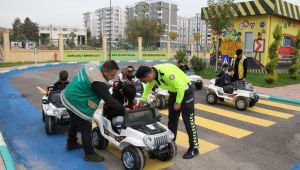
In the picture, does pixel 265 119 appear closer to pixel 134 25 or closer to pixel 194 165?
pixel 194 165

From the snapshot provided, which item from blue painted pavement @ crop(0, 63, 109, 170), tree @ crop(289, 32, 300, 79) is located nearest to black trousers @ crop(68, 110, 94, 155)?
blue painted pavement @ crop(0, 63, 109, 170)

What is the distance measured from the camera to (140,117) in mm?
4953

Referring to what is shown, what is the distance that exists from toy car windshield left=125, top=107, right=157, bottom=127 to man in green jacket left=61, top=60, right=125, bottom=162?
21 centimetres

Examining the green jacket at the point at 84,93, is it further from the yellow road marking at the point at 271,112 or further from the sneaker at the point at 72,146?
the yellow road marking at the point at 271,112

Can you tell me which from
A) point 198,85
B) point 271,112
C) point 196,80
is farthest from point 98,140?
point 198,85

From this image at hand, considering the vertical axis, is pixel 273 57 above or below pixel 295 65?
above

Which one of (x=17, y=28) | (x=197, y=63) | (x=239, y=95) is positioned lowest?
(x=239, y=95)

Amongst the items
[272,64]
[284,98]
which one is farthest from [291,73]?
[284,98]

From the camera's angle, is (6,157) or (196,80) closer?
(6,157)

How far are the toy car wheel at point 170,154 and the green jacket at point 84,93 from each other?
143 centimetres

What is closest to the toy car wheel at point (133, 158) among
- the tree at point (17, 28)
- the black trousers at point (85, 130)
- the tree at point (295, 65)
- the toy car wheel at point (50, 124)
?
the black trousers at point (85, 130)

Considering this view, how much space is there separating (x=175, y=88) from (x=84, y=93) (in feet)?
5.06

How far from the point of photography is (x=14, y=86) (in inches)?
540

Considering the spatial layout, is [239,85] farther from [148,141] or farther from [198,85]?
[148,141]
